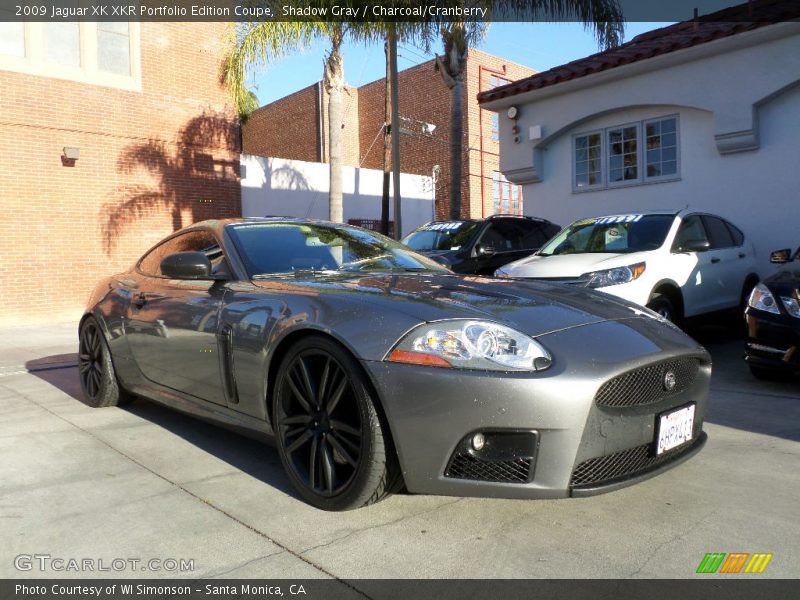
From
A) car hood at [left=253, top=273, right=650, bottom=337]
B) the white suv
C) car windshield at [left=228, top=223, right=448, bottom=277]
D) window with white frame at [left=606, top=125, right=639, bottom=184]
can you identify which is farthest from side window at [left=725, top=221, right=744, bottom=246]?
car hood at [left=253, top=273, right=650, bottom=337]

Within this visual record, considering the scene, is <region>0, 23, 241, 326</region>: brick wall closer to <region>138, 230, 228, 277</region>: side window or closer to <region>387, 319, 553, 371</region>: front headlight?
<region>138, 230, 228, 277</region>: side window

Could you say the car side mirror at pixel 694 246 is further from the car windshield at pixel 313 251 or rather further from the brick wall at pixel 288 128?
the brick wall at pixel 288 128

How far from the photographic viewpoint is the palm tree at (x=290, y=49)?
12.7 m

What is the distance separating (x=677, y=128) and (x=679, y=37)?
1306 mm

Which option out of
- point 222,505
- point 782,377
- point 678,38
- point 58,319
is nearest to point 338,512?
point 222,505

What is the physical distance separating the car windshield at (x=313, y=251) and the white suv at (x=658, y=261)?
2138mm

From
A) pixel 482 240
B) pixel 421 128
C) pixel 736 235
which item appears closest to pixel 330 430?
pixel 736 235

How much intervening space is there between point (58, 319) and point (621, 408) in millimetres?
11757

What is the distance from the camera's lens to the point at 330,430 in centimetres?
295

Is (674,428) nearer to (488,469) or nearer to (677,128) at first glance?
(488,469)

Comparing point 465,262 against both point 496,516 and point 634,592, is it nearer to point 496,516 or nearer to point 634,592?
point 496,516

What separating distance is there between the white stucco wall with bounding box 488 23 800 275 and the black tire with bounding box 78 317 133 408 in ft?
27.4

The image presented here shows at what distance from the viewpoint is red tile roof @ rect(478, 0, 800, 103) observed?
905cm

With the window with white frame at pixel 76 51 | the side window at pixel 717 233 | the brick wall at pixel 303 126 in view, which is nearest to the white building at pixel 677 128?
the side window at pixel 717 233
